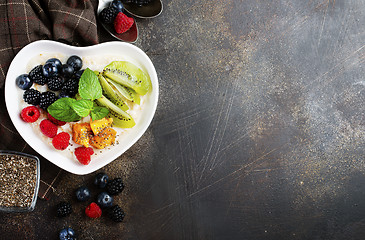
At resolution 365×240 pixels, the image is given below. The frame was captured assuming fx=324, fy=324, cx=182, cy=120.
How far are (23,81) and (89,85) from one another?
16.0 inches

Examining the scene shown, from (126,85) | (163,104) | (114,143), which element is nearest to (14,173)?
Result: (114,143)

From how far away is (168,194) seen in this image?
2188 millimetres

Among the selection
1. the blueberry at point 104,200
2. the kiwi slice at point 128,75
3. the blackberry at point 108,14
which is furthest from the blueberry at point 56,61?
the blueberry at point 104,200

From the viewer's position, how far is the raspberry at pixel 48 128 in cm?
190

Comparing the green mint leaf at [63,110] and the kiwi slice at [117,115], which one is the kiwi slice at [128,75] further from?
the green mint leaf at [63,110]

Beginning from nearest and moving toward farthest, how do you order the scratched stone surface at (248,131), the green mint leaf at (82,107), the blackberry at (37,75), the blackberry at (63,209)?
the green mint leaf at (82,107) < the blackberry at (37,75) < the blackberry at (63,209) < the scratched stone surface at (248,131)

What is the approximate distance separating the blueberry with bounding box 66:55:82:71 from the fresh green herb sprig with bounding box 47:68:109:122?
0.14 metres

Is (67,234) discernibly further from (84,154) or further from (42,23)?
(42,23)

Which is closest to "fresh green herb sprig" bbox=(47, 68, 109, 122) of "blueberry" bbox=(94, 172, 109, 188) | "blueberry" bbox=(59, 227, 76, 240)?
"blueberry" bbox=(94, 172, 109, 188)

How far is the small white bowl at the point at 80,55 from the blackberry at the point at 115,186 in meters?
0.18

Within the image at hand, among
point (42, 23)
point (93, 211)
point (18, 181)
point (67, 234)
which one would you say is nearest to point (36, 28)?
point (42, 23)

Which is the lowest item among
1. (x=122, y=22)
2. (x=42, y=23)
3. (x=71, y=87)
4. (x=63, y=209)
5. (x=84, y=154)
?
(x=63, y=209)

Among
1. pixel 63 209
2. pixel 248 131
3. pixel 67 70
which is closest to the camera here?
pixel 67 70

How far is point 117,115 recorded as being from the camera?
6.49ft
